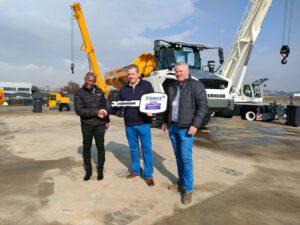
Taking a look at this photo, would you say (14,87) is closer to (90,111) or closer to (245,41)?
(245,41)

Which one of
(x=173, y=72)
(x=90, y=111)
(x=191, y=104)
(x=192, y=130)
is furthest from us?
(x=173, y=72)

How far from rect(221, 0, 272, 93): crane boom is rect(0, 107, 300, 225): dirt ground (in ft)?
34.4

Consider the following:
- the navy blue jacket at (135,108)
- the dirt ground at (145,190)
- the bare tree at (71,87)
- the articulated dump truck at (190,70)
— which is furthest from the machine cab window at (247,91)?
the bare tree at (71,87)

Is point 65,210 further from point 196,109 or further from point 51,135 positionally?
point 51,135

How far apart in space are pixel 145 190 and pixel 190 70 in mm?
6996

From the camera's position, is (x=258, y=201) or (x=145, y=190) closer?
(x=258, y=201)

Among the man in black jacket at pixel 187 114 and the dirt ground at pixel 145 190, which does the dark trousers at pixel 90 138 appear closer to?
the dirt ground at pixel 145 190

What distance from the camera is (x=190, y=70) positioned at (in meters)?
9.99

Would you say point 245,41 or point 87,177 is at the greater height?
point 245,41

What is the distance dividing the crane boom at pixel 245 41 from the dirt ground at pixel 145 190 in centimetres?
1050

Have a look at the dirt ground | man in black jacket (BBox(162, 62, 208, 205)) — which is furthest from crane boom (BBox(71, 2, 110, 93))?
man in black jacket (BBox(162, 62, 208, 205))

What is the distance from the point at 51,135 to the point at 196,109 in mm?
6728

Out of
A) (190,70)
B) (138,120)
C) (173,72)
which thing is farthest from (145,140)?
(190,70)

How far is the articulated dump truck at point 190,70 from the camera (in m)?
9.35
